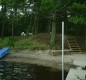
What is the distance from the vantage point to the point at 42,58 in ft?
73.6

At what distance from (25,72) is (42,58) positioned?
5.27 metres

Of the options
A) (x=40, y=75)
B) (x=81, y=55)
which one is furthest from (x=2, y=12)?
(x=40, y=75)

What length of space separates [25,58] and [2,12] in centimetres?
1398

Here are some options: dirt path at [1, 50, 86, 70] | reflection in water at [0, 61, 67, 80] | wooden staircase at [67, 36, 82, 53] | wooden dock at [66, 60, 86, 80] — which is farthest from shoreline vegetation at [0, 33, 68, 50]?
wooden dock at [66, 60, 86, 80]

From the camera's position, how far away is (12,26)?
116 feet

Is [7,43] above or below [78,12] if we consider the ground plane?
below

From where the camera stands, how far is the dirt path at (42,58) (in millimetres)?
20406

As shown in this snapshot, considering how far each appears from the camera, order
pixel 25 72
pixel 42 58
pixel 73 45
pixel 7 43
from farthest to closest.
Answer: pixel 7 43 < pixel 73 45 < pixel 42 58 < pixel 25 72

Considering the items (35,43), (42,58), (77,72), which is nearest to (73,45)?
(35,43)

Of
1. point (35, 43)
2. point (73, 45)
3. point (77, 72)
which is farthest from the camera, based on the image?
point (35, 43)

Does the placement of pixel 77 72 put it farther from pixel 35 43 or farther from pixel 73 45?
pixel 35 43

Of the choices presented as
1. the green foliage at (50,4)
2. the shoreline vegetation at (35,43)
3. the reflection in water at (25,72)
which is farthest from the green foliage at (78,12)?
the reflection in water at (25,72)

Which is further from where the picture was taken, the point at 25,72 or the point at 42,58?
the point at 42,58

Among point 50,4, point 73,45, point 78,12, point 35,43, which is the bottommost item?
point 73,45
